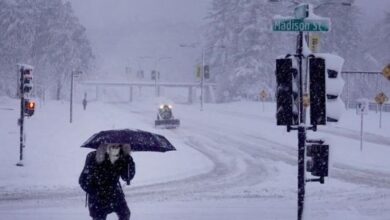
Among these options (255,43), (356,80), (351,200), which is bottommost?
(351,200)

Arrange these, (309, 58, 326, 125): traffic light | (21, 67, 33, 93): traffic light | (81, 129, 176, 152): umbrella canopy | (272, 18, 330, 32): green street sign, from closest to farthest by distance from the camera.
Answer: (81, 129, 176, 152): umbrella canopy < (309, 58, 326, 125): traffic light < (272, 18, 330, 32): green street sign < (21, 67, 33, 93): traffic light

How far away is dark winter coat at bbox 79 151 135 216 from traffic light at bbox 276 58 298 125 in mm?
2435

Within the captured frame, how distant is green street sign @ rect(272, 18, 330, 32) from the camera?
8.70m

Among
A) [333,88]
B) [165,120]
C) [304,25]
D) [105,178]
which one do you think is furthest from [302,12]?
[165,120]

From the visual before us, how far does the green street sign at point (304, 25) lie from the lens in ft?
28.6

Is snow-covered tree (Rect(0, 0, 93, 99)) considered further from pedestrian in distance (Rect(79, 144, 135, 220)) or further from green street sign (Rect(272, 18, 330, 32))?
pedestrian in distance (Rect(79, 144, 135, 220))

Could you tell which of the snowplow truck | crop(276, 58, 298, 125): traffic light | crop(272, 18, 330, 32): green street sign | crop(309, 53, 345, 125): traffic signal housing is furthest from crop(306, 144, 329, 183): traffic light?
the snowplow truck

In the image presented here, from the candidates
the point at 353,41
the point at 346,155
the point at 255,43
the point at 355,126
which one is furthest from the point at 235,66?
the point at 346,155

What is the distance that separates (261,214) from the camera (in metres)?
11.9

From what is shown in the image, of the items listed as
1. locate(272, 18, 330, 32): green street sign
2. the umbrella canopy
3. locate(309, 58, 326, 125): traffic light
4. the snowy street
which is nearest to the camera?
the umbrella canopy

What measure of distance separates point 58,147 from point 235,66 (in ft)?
169

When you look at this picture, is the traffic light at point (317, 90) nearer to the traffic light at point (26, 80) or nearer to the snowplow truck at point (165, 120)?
the traffic light at point (26, 80)

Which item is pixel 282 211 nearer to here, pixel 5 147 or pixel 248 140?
pixel 5 147

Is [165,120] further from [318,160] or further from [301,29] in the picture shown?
[318,160]
